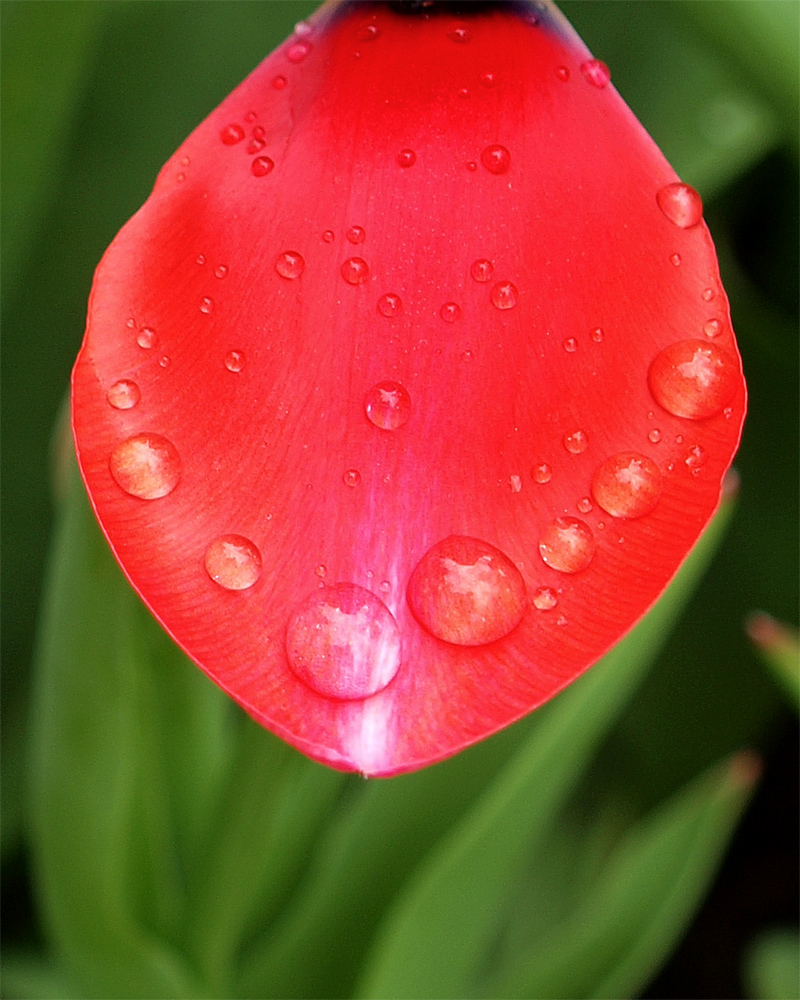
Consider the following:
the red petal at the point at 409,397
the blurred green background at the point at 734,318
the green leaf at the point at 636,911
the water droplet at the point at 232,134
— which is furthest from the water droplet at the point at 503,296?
the green leaf at the point at 636,911

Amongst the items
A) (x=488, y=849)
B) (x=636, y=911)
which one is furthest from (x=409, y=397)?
(x=636, y=911)

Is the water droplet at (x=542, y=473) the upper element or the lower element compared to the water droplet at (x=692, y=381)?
lower

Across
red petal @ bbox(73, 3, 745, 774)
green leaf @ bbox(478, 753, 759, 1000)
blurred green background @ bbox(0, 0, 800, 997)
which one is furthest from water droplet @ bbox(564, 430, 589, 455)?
green leaf @ bbox(478, 753, 759, 1000)

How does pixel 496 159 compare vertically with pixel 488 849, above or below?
above

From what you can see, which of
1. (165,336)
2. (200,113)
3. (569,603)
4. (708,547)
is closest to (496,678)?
(569,603)

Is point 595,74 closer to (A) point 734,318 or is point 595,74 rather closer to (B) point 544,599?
(B) point 544,599

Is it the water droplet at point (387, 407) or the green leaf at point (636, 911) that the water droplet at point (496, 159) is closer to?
the water droplet at point (387, 407)
